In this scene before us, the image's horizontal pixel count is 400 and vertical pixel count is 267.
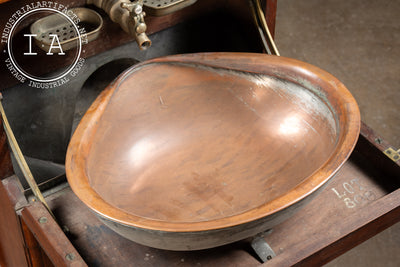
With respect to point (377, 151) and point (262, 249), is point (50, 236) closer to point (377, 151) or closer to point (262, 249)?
point (262, 249)

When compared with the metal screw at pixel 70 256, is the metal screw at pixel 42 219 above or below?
above

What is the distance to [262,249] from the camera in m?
1.10

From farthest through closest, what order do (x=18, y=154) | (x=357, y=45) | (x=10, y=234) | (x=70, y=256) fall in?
(x=357, y=45) < (x=10, y=234) < (x=18, y=154) < (x=70, y=256)

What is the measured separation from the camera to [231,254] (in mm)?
1104

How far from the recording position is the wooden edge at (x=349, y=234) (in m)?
1.03

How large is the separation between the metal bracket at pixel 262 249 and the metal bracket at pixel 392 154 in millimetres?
305

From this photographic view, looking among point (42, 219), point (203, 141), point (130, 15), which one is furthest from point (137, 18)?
point (42, 219)

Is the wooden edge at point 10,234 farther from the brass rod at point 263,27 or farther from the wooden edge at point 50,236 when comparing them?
the brass rod at point 263,27

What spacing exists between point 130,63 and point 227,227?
0.57m

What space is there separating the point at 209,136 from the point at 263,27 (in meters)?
0.31

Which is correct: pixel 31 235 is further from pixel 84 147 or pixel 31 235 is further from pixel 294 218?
pixel 294 218

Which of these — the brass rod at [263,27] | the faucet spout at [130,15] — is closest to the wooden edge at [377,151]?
the brass rod at [263,27]

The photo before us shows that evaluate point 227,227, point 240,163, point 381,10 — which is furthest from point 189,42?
point 381,10

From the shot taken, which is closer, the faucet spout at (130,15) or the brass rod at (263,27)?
the faucet spout at (130,15)
